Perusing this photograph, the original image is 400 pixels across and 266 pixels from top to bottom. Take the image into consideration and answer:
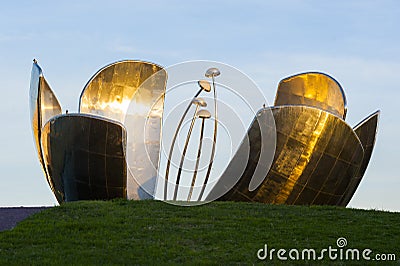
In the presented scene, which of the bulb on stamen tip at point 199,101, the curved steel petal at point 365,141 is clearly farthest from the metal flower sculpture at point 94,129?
the curved steel petal at point 365,141

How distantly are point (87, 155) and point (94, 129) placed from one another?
0.64m

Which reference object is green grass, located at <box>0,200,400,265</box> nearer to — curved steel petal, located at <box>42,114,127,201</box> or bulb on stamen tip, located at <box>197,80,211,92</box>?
curved steel petal, located at <box>42,114,127,201</box>

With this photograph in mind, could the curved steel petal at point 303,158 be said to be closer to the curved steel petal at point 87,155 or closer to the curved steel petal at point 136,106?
the curved steel petal at point 87,155

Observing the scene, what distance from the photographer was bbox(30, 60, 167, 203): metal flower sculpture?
50.4 feet

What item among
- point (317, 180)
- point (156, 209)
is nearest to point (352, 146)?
point (317, 180)

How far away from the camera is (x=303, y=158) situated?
51.2ft

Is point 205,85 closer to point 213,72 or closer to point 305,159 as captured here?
point 213,72

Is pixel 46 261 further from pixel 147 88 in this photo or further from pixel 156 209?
pixel 147 88

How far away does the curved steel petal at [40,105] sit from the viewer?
1764 cm

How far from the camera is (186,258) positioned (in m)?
10.6

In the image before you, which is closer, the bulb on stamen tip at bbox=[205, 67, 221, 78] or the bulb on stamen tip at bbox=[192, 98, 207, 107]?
the bulb on stamen tip at bbox=[205, 67, 221, 78]

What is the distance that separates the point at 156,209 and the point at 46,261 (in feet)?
14.2

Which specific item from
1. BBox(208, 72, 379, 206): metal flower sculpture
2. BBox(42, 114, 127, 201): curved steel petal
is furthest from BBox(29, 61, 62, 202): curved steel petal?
BBox(208, 72, 379, 206): metal flower sculpture

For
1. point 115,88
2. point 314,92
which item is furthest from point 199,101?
point 115,88
